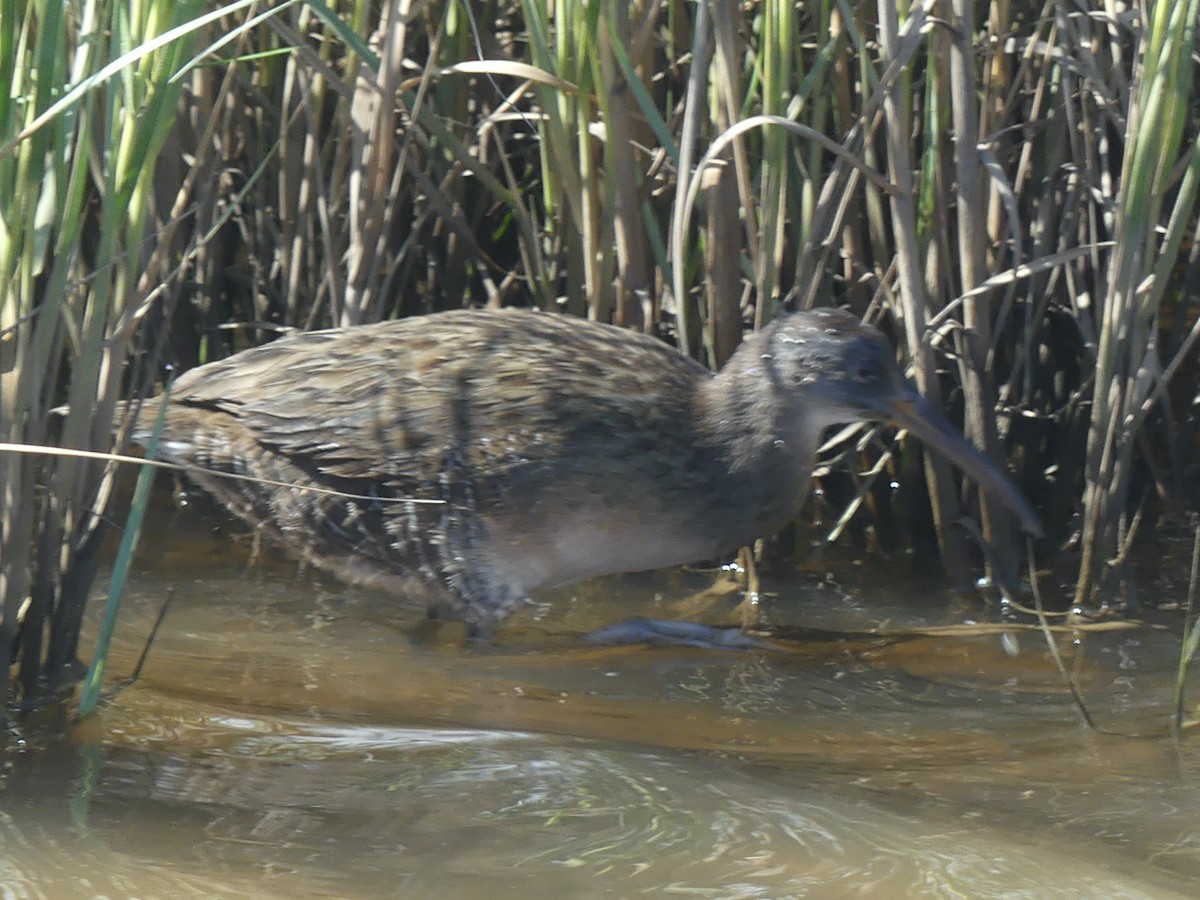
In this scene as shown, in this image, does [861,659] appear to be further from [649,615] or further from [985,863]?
[985,863]

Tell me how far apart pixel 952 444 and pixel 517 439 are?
95 centimetres

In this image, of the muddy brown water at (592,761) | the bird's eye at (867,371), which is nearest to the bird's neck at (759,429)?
the bird's eye at (867,371)

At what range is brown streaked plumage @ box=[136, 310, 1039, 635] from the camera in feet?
10.9

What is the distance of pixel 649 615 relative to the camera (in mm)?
3680

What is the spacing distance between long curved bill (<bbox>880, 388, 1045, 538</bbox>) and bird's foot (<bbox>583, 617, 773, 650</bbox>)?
58 cm

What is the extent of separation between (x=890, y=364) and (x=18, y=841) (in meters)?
2.11

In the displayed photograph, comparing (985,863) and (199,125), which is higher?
(199,125)

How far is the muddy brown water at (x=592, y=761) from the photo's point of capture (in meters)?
2.05

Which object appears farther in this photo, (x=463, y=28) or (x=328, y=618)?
(x=463, y=28)

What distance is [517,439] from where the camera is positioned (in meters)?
3.32

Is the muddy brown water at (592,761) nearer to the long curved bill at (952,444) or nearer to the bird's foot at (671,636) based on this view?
the bird's foot at (671,636)

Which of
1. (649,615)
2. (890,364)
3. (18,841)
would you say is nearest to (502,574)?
(649,615)

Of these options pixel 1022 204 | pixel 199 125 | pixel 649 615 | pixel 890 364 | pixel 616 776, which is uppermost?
pixel 199 125

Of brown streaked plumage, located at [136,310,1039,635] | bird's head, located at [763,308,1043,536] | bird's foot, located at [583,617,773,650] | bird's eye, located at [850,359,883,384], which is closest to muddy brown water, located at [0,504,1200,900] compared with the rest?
bird's foot, located at [583,617,773,650]
